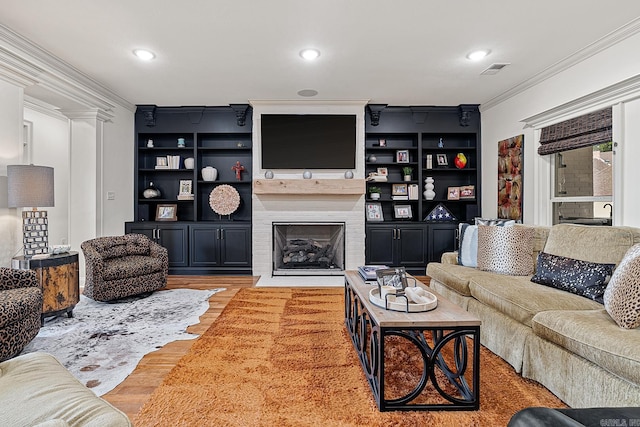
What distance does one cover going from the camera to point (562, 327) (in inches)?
69.6

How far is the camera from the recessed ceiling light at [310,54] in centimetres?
320

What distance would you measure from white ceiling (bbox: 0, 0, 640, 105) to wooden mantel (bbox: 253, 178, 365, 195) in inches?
49.5

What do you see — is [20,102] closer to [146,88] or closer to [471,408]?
[146,88]

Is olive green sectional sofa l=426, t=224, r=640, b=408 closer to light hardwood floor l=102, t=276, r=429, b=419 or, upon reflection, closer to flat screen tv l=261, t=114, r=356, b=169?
light hardwood floor l=102, t=276, r=429, b=419

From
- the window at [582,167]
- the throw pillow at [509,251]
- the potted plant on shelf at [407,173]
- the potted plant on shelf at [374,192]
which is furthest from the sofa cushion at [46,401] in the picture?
the potted plant on shelf at [407,173]

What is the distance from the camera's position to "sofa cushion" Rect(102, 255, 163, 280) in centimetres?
349

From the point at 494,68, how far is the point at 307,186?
104 inches

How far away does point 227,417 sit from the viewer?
1.66 metres

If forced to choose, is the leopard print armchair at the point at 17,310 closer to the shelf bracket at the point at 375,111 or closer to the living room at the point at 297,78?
the living room at the point at 297,78

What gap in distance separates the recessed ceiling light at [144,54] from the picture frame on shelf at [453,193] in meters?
4.23

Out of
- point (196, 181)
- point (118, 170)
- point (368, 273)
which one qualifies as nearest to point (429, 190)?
point (368, 273)

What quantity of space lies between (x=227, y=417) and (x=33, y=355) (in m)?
0.87

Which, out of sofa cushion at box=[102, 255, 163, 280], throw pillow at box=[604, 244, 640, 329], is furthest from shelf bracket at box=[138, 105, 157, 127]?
throw pillow at box=[604, 244, 640, 329]

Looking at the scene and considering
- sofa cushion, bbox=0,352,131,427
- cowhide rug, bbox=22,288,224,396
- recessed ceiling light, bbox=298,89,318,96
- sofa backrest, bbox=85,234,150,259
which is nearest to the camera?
sofa cushion, bbox=0,352,131,427
